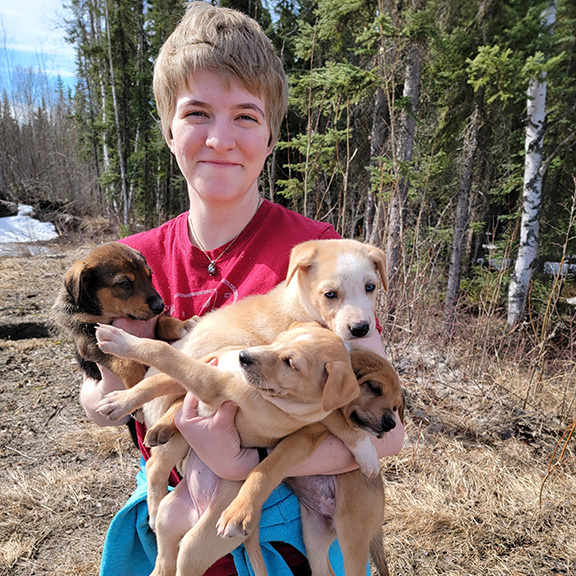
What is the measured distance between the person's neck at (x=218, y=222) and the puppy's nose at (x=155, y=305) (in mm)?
364

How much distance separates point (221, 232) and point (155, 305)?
0.53 m

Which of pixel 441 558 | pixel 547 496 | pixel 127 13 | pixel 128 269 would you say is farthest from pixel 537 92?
pixel 127 13

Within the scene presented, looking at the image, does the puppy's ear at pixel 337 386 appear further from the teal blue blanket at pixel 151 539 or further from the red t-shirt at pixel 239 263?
the red t-shirt at pixel 239 263

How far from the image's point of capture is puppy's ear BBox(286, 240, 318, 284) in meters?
2.21

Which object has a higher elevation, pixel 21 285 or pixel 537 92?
pixel 537 92

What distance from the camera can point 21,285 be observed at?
11.2 metres

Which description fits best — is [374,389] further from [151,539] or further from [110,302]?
[110,302]

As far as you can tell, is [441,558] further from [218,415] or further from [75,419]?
[75,419]

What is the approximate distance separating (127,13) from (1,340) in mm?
16867

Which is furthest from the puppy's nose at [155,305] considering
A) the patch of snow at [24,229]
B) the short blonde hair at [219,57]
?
the patch of snow at [24,229]

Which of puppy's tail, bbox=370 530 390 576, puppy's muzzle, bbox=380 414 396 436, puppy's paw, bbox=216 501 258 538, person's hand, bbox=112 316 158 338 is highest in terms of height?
person's hand, bbox=112 316 158 338

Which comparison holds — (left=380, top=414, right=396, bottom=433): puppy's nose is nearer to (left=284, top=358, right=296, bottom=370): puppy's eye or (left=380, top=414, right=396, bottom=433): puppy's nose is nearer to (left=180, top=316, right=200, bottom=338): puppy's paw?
(left=284, top=358, right=296, bottom=370): puppy's eye

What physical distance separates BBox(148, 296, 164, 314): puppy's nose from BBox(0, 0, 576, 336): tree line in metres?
2.45

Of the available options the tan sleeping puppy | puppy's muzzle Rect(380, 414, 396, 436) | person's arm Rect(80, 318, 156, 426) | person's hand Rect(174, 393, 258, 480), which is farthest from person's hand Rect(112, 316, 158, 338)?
puppy's muzzle Rect(380, 414, 396, 436)
